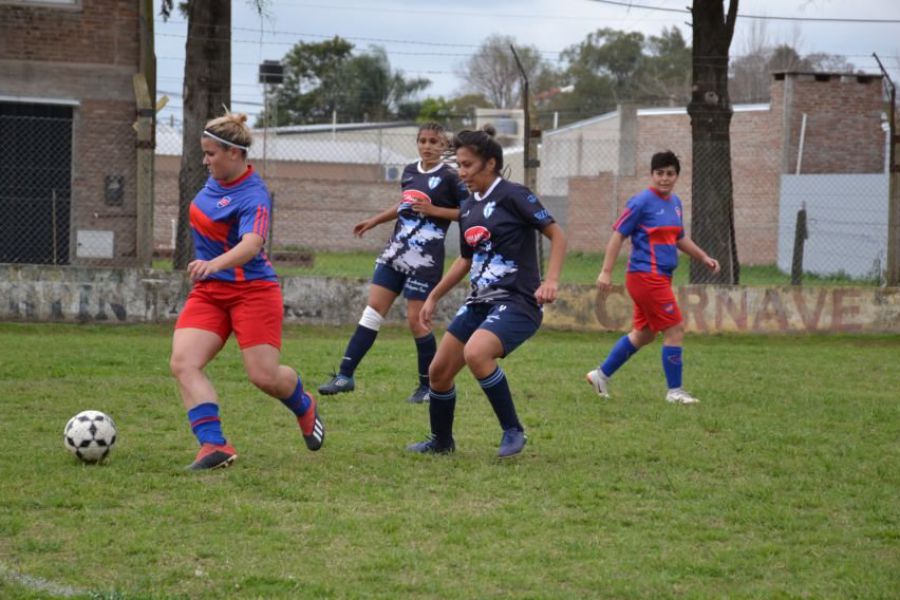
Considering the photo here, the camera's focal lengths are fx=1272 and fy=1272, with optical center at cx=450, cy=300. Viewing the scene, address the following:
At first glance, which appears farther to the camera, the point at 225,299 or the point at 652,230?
the point at 652,230

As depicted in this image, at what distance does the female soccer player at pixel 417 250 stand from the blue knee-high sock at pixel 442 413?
2.11 meters

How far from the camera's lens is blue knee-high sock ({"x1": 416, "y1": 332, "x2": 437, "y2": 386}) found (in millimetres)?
9555

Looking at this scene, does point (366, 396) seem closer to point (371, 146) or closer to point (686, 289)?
point (686, 289)

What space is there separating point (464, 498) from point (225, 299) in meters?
1.72

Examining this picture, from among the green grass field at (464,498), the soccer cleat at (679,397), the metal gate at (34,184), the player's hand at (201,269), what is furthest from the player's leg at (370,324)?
the metal gate at (34,184)

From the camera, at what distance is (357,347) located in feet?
31.7

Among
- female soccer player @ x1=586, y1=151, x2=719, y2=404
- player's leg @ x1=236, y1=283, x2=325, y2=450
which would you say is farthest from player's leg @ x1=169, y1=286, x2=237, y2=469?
female soccer player @ x1=586, y1=151, x2=719, y2=404

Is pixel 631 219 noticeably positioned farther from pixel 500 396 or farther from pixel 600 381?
pixel 500 396

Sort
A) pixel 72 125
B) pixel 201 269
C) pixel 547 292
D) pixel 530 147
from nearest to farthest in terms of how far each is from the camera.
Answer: pixel 201 269
pixel 547 292
pixel 530 147
pixel 72 125

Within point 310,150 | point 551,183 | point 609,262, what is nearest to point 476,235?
point 609,262

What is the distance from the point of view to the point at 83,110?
2094 centimetres

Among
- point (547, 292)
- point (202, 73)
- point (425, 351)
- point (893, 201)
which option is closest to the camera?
point (547, 292)

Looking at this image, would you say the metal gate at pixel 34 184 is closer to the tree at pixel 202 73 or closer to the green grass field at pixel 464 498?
the tree at pixel 202 73

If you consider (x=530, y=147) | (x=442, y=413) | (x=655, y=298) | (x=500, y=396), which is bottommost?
(x=442, y=413)
